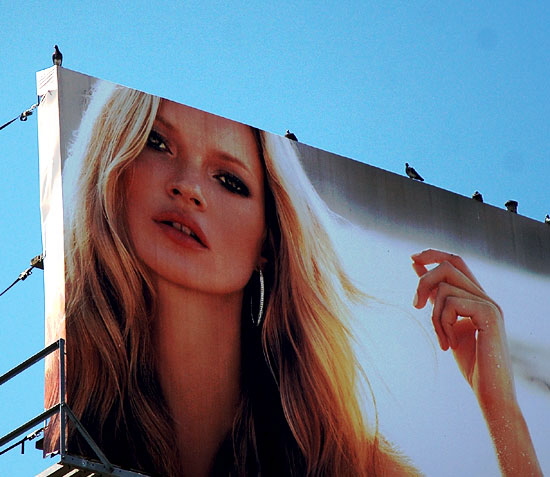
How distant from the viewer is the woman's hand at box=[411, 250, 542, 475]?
15.7 meters

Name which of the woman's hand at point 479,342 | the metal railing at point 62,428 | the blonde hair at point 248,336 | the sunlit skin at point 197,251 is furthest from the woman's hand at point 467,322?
the metal railing at point 62,428

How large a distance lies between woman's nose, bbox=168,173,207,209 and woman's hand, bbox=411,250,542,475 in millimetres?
2726

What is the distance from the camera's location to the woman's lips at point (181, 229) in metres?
13.3

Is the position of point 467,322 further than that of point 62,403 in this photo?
Yes

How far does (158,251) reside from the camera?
517 inches

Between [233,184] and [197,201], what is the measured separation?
0.51 metres

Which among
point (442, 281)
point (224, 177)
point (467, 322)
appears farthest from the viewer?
point (467, 322)

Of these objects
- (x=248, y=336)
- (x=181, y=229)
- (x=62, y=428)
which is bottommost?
(x=62, y=428)

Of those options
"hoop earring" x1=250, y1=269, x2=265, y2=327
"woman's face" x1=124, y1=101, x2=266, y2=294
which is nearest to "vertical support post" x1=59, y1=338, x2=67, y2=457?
"woman's face" x1=124, y1=101, x2=266, y2=294

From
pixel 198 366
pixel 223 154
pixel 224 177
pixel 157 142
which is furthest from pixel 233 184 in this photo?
pixel 198 366

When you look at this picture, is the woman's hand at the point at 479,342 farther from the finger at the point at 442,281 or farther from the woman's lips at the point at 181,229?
the woman's lips at the point at 181,229

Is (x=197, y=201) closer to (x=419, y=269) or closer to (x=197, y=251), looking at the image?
(x=197, y=251)

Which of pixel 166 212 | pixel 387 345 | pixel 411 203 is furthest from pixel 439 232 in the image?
pixel 166 212

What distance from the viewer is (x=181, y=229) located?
13.4 m
